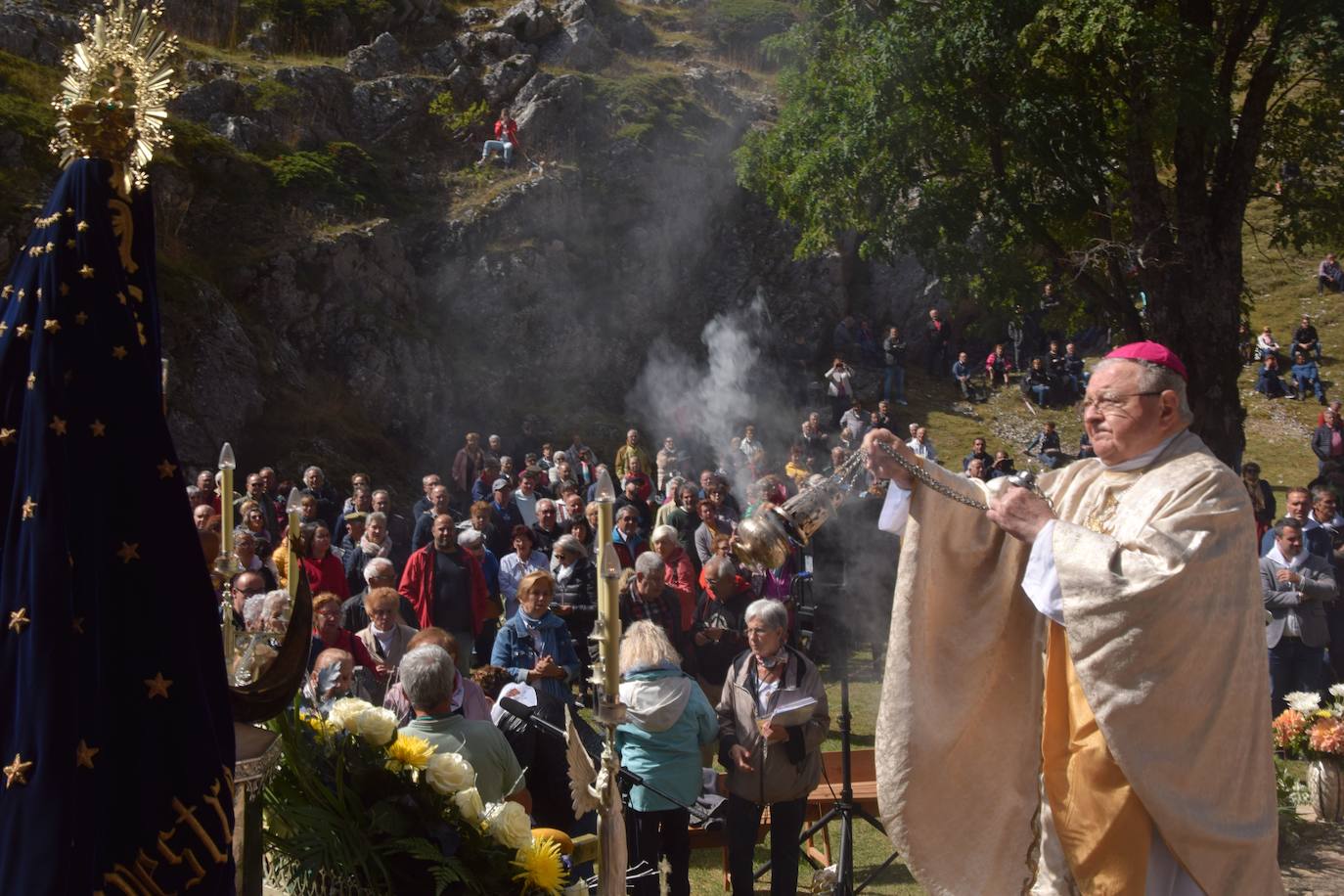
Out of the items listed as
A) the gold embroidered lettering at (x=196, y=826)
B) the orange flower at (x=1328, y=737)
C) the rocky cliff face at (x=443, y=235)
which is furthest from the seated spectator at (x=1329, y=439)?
the gold embroidered lettering at (x=196, y=826)

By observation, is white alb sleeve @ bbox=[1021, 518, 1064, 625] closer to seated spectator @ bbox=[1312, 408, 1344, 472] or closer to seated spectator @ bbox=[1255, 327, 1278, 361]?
seated spectator @ bbox=[1312, 408, 1344, 472]

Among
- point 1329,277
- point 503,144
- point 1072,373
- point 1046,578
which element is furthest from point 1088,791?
point 1329,277

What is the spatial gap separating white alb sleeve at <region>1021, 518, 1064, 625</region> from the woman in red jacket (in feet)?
21.4

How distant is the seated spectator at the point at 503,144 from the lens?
30.1 metres

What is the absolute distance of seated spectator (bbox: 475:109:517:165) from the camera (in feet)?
98.9

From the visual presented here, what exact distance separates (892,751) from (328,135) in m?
27.0

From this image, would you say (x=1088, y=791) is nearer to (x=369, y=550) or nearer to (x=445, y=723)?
(x=445, y=723)

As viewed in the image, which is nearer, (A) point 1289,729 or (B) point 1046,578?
(B) point 1046,578

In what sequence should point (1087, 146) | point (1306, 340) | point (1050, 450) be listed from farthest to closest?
1. point (1306, 340)
2. point (1050, 450)
3. point (1087, 146)

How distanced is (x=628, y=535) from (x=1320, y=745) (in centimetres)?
594

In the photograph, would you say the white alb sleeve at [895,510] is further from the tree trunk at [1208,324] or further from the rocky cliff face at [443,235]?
the rocky cliff face at [443,235]

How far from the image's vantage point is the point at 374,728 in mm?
3801

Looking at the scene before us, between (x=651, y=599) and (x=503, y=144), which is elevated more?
(x=503, y=144)

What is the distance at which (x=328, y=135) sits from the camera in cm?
2902
